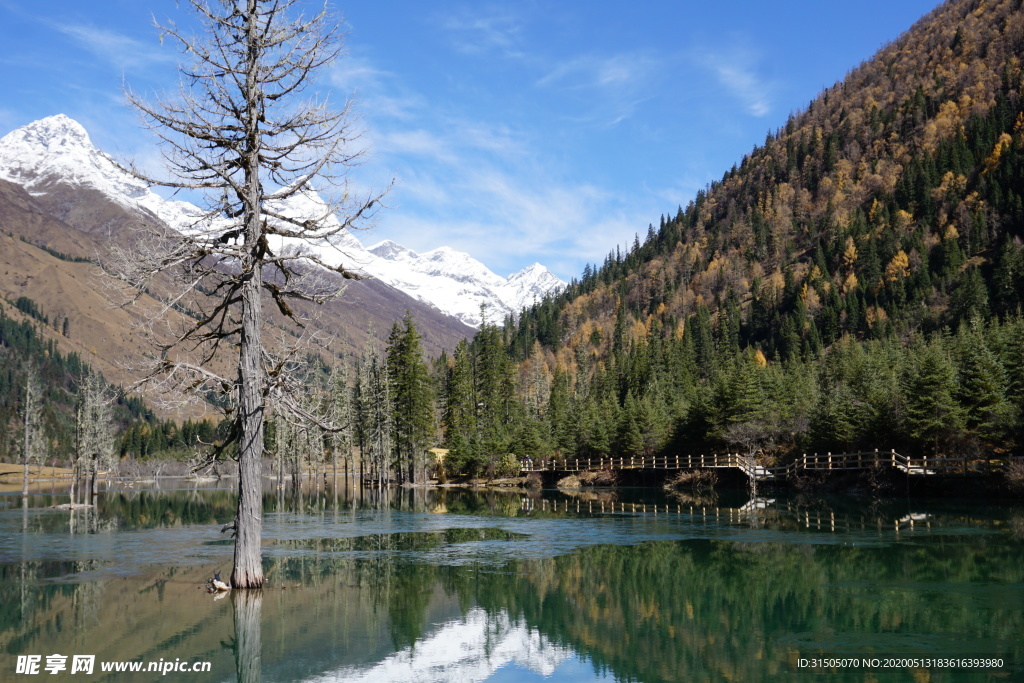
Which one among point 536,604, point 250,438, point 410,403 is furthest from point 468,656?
point 410,403

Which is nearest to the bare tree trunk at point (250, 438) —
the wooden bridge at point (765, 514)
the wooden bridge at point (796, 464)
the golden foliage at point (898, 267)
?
the wooden bridge at point (765, 514)

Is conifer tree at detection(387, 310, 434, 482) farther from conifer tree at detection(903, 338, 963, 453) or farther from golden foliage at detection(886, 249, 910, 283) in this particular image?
golden foliage at detection(886, 249, 910, 283)

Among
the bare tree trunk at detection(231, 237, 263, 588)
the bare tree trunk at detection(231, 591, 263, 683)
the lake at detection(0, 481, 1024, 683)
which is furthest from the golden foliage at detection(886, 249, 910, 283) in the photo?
the bare tree trunk at detection(231, 591, 263, 683)

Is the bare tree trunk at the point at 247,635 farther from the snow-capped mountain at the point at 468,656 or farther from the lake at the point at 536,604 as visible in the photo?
the snow-capped mountain at the point at 468,656

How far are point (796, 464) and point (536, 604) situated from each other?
5112 centimetres

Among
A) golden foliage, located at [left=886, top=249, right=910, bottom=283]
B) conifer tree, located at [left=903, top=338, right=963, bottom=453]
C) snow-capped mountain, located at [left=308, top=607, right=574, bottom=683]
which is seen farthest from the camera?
golden foliage, located at [left=886, top=249, right=910, bottom=283]

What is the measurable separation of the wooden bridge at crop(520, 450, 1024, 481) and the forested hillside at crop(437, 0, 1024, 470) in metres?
1.73

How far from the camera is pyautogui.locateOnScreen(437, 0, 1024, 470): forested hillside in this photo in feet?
186

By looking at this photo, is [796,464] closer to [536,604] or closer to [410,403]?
[410,403]

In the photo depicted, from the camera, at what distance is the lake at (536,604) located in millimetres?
12453

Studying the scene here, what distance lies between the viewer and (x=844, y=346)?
112 meters

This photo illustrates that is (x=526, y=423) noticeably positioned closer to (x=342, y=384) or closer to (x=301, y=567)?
(x=342, y=384)

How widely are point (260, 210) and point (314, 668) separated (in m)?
10.7

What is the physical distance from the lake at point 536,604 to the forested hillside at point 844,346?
2426 cm
